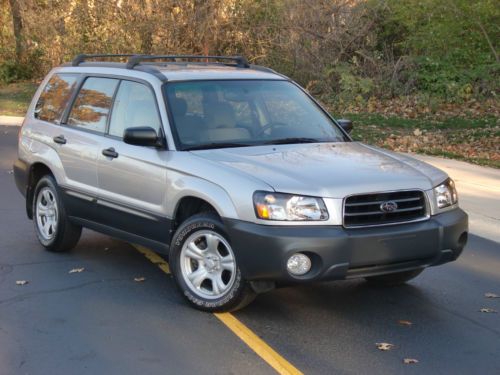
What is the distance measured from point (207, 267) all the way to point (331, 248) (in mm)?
1041

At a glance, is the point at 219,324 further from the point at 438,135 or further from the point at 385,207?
the point at 438,135

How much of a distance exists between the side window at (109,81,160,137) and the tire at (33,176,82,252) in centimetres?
104

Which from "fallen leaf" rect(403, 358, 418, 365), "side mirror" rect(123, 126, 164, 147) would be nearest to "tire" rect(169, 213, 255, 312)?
"side mirror" rect(123, 126, 164, 147)

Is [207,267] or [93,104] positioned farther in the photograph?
[93,104]

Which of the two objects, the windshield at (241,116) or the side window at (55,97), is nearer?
the windshield at (241,116)

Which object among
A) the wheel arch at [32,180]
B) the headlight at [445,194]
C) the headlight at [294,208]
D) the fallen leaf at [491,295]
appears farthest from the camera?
the wheel arch at [32,180]

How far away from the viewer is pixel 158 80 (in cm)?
681

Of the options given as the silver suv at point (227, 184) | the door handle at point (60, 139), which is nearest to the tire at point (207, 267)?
the silver suv at point (227, 184)

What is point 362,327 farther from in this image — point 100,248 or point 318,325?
point 100,248

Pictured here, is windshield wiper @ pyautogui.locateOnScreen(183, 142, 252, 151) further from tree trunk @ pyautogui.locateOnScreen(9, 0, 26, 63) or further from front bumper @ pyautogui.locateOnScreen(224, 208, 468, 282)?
tree trunk @ pyautogui.locateOnScreen(9, 0, 26, 63)

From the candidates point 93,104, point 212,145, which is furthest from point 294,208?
point 93,104

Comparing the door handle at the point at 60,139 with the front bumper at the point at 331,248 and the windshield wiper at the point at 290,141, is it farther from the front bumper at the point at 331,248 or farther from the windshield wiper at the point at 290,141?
the front bumper at the point at 331,248

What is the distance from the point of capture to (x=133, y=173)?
6.68 metres

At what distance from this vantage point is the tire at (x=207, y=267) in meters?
5.86
